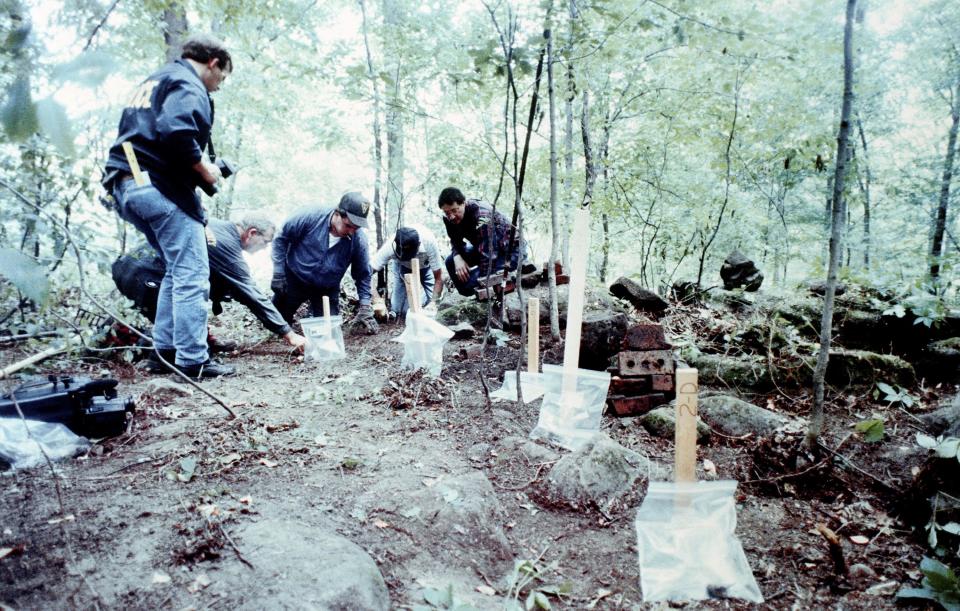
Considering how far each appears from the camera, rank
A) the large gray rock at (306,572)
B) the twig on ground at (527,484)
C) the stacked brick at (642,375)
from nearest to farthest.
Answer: the large gray rock at (306,572), the twig on ground at (527,484), the stacked brick at (642,375)

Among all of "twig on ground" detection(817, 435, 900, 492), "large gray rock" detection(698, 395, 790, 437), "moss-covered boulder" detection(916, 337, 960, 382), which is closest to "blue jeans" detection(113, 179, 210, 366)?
"large gray rock" detection(698, 395, 790, 437)

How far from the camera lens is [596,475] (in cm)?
221

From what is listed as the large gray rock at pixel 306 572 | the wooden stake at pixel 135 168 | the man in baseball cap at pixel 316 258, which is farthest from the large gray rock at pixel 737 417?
the wooden stake at pixel 135 168

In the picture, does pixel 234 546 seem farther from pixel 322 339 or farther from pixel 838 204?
pixel 322 339

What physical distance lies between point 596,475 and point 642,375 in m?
1.17

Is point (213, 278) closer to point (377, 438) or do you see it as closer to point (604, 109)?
point (377, 438)

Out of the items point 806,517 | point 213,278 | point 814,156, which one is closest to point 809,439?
point 806,517

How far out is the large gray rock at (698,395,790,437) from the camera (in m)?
2.79

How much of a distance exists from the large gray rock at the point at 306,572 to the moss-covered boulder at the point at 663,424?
2019 mm

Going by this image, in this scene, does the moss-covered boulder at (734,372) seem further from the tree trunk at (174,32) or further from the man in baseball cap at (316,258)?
the tree trunk at (174,32)

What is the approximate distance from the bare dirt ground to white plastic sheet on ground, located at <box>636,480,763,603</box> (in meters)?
0.06

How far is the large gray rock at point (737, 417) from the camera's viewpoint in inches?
110

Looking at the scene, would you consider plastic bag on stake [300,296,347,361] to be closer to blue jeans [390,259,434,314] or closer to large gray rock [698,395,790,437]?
blue jeans [390,259,434,314]

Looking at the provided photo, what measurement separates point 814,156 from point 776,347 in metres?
3.80
